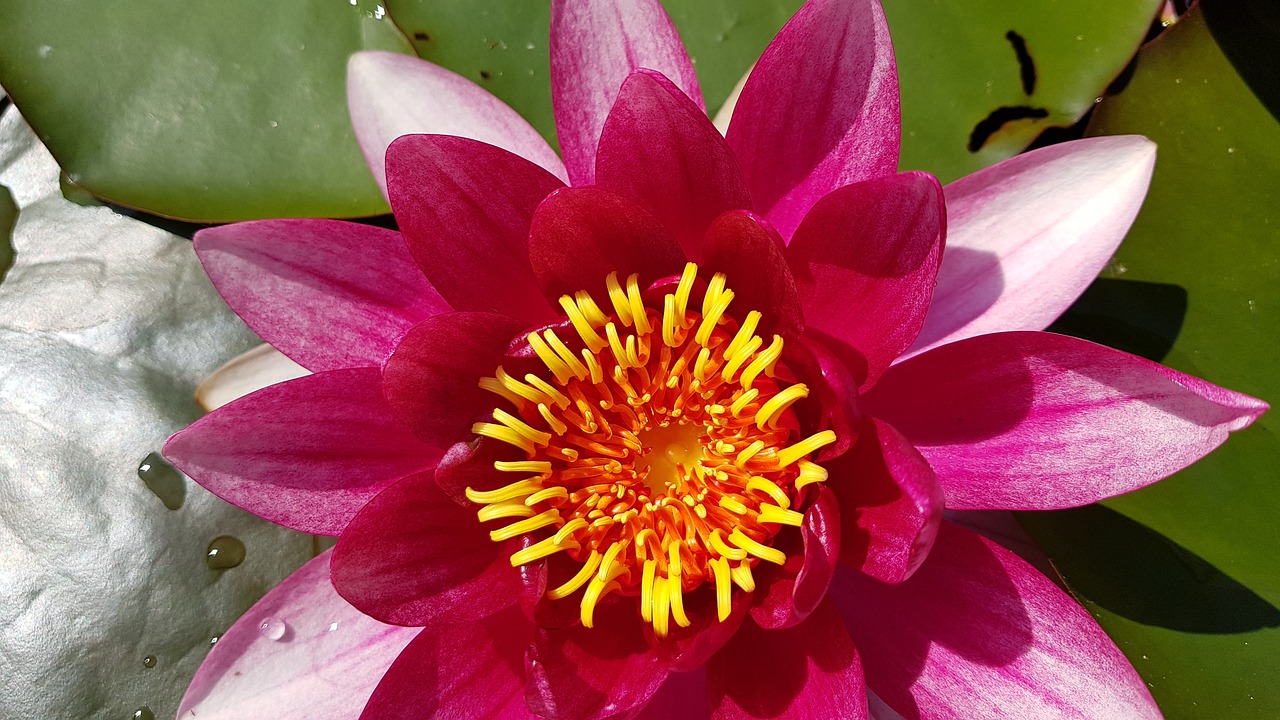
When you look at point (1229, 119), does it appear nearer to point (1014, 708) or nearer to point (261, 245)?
point (1014, 708)

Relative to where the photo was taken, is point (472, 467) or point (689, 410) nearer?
point (472, 467)

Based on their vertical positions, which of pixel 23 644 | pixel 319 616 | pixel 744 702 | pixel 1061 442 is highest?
pixel 1061 442

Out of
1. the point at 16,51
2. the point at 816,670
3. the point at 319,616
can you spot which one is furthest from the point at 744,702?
the point at 16,51

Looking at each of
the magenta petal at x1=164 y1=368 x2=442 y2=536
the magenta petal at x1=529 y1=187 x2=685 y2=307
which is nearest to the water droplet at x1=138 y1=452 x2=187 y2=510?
the magenta petal at x1=164 y1=368 x2=442 y2=536

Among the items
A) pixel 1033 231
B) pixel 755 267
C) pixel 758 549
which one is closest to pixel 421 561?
pixel 758 549

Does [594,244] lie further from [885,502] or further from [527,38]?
[527,38]

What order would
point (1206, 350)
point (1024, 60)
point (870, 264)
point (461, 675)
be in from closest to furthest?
point (870, 264), point (461, 675), point (1206, 350), point (1024, 60)
